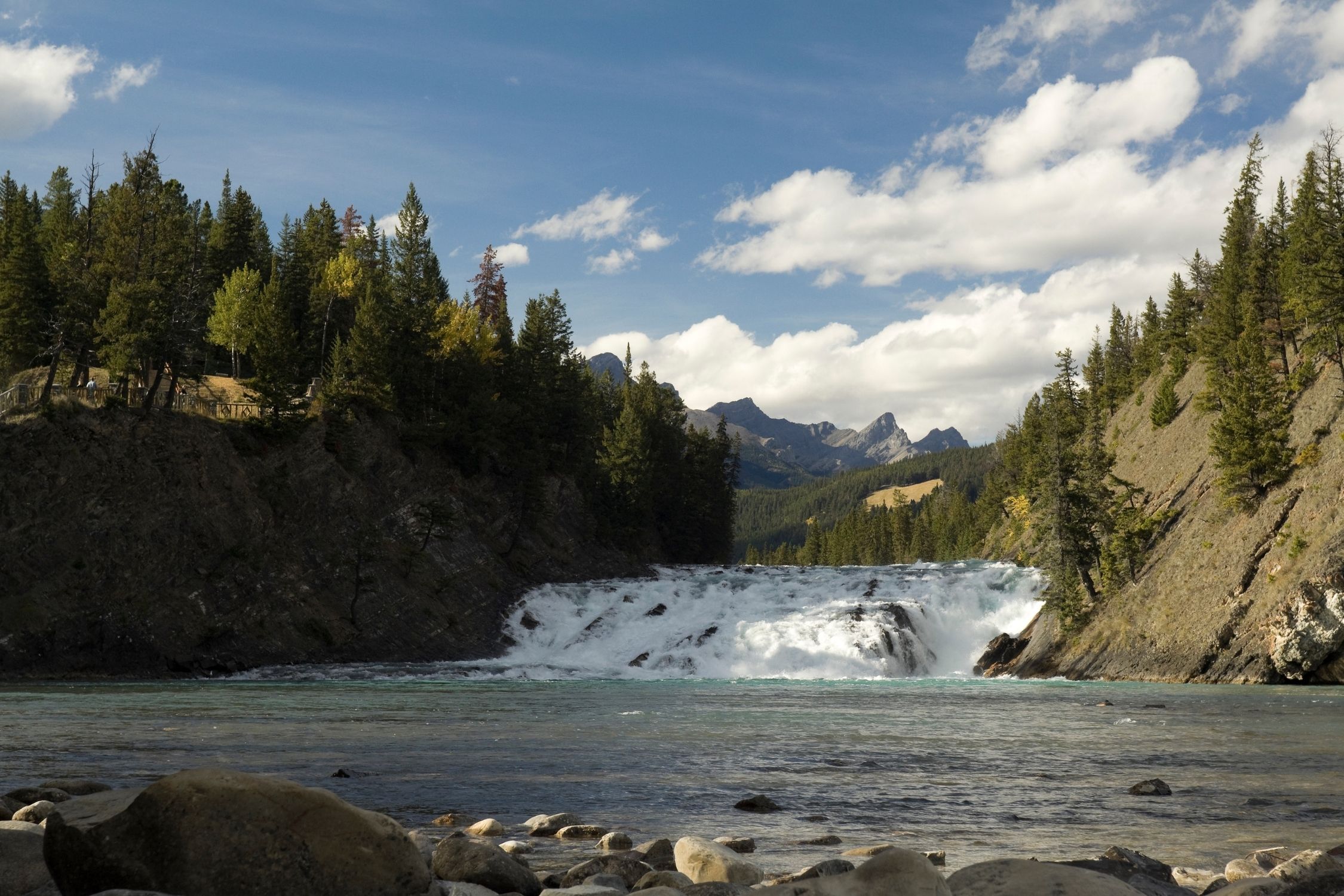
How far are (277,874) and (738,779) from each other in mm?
11979

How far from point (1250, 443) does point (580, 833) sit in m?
53.6

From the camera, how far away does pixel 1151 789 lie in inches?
658

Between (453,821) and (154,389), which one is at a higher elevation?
(154,389)

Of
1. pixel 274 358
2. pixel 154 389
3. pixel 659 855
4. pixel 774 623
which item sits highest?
pixel 274 358

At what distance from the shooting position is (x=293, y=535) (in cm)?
6247

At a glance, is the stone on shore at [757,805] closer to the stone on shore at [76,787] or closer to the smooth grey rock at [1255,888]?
the smooth grey rock at [1255,888]

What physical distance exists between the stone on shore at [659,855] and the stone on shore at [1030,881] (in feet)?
11.7

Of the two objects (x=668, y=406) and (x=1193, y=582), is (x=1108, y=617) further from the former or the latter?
(x=668, y=406)

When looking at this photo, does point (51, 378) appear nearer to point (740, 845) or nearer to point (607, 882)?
point (740, 845)

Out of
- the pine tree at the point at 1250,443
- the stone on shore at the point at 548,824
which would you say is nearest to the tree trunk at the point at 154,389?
the stone on shore at the point at 548,824

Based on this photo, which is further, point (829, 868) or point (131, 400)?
point (131, 400)

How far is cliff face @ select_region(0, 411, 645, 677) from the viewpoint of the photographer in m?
50.9

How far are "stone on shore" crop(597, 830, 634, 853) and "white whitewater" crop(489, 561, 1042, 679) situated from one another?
1800 inches

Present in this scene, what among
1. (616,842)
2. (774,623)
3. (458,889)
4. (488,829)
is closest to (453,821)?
(488,829)
